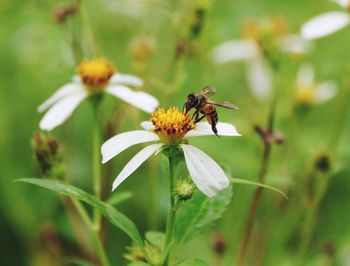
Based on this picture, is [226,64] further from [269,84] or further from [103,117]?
[103,117]

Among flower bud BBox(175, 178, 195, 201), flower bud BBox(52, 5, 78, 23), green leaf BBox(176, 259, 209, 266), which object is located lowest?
green leaf BBox(176, 259, 209, 266)

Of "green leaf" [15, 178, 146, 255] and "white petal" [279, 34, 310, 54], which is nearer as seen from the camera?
"green leaf" [15, 178, 146, 255]

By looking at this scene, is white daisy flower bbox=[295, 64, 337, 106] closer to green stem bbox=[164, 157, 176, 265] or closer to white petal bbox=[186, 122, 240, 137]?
white petal bbox=[186, 122, 240, 137]

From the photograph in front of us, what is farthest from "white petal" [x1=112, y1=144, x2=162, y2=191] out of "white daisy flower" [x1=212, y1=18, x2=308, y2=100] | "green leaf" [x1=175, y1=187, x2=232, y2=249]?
"white daisy flower" [x1=212, y1=18, x2=308, y2=100]

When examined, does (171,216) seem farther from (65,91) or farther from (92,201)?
(65,91)

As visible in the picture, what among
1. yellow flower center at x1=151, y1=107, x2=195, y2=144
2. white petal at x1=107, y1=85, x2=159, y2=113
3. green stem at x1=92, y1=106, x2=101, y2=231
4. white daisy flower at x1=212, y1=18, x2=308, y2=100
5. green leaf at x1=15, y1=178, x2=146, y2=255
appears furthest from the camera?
white daisy flower at x1=212, y1=18, x2=308, y2=100

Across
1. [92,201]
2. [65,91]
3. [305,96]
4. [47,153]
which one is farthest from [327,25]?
[92,201]

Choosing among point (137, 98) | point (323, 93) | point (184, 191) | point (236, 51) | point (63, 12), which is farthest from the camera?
point (236, 51)

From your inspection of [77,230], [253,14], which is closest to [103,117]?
[77,230]

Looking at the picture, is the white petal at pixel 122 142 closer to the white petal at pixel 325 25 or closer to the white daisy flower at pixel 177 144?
the white daisy flower at pixel 177 144
